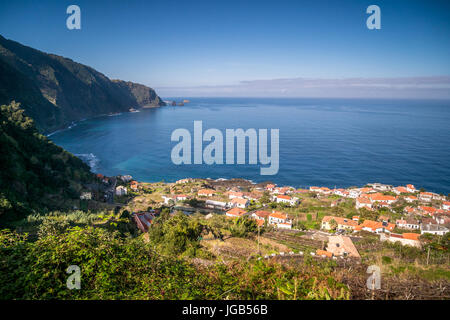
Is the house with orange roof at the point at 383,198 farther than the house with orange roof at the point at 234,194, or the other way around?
the house with orange roof at the point at 234,194

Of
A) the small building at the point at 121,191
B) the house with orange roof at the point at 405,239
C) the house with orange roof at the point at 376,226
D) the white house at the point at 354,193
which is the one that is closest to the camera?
the house with orange roof at the point at 405,239

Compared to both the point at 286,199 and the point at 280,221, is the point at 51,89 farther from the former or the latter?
the point at 280,221

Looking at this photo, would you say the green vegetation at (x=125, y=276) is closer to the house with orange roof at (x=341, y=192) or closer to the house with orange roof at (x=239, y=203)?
the house with orange roof at (x=239, y=203)

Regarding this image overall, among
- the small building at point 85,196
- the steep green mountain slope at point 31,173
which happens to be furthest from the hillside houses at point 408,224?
the small building at point 85,196

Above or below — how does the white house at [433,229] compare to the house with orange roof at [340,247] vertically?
below

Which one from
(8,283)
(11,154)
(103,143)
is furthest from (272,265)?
(103,143)

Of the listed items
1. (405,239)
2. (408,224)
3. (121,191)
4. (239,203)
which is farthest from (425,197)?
(121,191)
